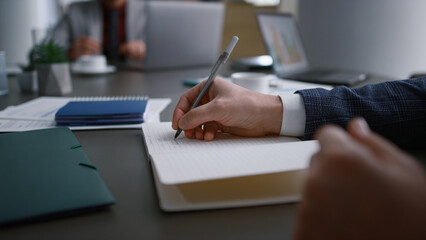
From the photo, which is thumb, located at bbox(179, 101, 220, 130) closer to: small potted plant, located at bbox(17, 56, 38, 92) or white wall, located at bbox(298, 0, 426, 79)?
small potted plant, located at bbox(17, 56, 38, 92)

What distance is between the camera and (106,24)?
9.64 feet

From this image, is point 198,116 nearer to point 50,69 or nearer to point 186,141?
point 186,141

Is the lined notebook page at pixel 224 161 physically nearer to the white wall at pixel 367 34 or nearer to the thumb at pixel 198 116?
the thumb at pixel 198 116

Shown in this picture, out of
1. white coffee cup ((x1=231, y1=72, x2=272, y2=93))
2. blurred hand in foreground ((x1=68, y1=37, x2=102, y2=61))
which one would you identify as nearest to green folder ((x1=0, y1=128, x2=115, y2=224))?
white coffee cup ((x1=231, y1=72, x2=272, y2=93))

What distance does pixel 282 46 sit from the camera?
146 centimetres

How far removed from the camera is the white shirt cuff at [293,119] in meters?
0.62

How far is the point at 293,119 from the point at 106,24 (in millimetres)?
2663

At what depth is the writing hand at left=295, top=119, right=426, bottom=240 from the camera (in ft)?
0.82

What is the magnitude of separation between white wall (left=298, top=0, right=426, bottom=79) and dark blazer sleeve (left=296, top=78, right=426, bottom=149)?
5.52 feet

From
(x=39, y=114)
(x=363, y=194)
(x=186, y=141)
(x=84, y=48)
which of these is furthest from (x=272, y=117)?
(x=84, y=48)

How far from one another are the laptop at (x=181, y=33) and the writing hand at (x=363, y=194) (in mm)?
Answer: 1404

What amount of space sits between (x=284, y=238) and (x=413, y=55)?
2.15 m

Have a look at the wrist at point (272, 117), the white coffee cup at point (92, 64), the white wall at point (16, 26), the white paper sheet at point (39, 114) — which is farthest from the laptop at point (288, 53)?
the white wall at point (16, 26)

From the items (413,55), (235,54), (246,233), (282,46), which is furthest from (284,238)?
(235,54)
